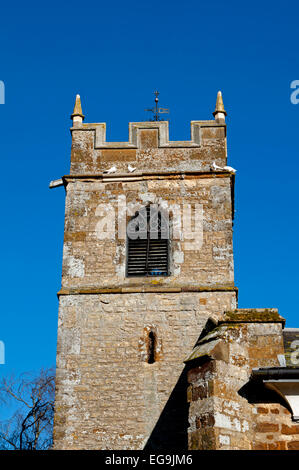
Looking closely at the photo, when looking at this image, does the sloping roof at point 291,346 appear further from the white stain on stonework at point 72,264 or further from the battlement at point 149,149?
the battlement at point 149,149

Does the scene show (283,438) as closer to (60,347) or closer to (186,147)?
(60,347)

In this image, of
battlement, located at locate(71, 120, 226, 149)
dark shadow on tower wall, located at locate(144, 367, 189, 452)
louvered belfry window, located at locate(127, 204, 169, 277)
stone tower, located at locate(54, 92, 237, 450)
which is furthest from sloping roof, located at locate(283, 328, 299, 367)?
battlement, located at locate(71, 120, 226, 149)

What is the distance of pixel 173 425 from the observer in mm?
15891

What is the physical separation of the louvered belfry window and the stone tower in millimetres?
28

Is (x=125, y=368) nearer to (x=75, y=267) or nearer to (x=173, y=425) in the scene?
(x=173, y=425)

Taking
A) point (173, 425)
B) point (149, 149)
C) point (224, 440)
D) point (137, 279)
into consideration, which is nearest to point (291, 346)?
point (224, 440)

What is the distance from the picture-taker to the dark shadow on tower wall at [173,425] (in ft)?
51.4

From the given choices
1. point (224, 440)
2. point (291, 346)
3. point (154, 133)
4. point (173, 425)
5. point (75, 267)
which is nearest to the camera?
point (224, 440)

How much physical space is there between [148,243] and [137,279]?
0.87 meters

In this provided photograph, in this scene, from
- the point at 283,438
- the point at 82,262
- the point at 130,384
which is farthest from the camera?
the point at 82,262

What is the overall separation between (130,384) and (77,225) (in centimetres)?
364

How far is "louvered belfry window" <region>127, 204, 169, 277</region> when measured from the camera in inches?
696

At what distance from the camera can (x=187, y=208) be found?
18.2 meters

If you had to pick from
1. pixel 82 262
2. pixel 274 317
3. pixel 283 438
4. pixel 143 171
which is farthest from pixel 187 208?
pixel 283 438
